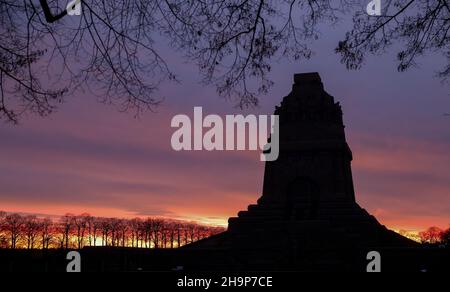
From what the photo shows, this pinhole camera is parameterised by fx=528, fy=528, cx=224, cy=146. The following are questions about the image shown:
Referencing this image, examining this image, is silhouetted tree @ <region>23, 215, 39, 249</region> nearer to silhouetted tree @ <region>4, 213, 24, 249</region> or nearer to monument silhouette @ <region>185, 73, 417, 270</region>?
silhouetted tree @ <region>4, 213, 24, 249</region>

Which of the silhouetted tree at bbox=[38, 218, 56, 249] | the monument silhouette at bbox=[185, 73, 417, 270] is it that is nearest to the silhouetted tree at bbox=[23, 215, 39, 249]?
the silhouetted tree at bbox=[38, 218, 56, 249]

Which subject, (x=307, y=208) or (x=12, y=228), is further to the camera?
(x=12, y=228)

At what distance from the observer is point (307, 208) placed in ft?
156

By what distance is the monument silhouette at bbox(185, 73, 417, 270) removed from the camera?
37781 millimetres

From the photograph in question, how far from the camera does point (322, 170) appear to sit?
48656 mm

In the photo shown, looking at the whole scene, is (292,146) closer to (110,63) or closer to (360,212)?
(360,212)

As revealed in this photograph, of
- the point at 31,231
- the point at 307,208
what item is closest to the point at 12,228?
the point at 31,231

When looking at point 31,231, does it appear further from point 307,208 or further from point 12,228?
point 307,208

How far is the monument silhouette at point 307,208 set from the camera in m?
37.8

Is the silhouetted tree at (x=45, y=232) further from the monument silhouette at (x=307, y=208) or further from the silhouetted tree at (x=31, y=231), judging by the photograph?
the monument silhouette at (x=307, y=208)

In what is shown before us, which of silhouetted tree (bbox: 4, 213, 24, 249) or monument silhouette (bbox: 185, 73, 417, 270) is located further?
silhouetted tree (bbox: 4, 213, 24, 249)

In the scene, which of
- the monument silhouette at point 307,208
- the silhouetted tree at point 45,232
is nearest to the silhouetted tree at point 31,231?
the silhouetted tree at point 45,232

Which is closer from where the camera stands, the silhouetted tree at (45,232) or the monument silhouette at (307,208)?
the monument silhouette at (307,208)
